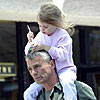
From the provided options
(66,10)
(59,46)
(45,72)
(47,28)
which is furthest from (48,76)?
(66,10)

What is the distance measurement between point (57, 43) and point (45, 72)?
0.26m

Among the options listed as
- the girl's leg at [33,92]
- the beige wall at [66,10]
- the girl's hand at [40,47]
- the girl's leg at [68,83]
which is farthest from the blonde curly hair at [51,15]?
the beige wall at [66,10]

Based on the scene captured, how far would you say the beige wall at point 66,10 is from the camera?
17.7ft

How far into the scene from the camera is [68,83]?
3100 mm

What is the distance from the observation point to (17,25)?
582 centimetres

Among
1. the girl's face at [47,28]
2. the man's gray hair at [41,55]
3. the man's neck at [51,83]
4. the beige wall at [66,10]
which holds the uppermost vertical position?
the beige wall at [66,10]

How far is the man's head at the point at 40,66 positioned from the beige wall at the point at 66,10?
234 cm

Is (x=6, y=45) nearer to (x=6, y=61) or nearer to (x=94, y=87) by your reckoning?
(x=6, y=61)

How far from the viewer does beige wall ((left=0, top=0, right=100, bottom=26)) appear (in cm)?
541

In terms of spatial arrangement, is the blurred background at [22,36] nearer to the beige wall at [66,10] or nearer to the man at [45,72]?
the beige wall at [66,10]

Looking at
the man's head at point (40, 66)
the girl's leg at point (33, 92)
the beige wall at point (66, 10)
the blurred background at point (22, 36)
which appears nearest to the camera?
the man's head at point (40, 66)

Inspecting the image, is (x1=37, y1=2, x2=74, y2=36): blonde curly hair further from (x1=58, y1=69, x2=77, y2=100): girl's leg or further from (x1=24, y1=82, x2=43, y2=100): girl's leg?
(x1=24, y1=82, x2=43, y2=100): girl's leg

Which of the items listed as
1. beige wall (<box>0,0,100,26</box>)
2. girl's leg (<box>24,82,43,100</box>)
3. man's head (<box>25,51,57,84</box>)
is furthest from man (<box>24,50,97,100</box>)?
beige wall (<box>0,0,100,26</box>)

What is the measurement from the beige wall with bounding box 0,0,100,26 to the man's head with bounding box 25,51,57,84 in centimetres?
234
